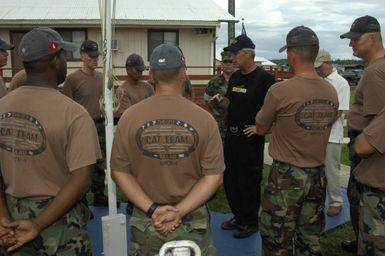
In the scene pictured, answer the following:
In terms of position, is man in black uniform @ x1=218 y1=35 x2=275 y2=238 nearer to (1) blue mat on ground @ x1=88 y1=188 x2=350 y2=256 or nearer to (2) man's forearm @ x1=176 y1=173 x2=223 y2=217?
(1) blue mat on ground @ x1=88 y1=188 x2=350 y2=256

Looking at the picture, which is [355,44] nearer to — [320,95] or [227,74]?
[320,95]

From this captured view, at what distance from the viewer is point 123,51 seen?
14914mm

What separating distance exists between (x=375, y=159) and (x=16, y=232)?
222cm

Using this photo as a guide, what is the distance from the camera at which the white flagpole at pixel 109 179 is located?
3023 millimetres

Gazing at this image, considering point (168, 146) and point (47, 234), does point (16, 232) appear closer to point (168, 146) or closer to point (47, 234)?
point (47, 234)

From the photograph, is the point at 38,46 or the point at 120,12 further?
the point at 120,12

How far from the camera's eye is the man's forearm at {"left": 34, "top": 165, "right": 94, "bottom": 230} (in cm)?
216

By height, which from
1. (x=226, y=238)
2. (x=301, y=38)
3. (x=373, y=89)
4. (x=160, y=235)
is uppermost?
(x=301, y=38)

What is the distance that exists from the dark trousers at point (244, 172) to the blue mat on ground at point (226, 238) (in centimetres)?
26

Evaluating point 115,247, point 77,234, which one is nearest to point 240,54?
point 115,247

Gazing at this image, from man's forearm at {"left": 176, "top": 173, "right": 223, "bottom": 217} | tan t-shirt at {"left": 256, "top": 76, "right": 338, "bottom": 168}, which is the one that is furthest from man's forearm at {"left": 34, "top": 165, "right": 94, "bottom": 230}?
tan t-shirt at {"left": 256, "top": 76, "right": 338, "bottom": 168}

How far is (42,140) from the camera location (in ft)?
7.01

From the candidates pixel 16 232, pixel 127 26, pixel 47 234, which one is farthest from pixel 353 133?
pixel 127 26

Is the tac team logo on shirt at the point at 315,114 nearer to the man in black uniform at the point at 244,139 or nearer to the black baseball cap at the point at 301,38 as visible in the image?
the black baseball cap at the point at 301,38
